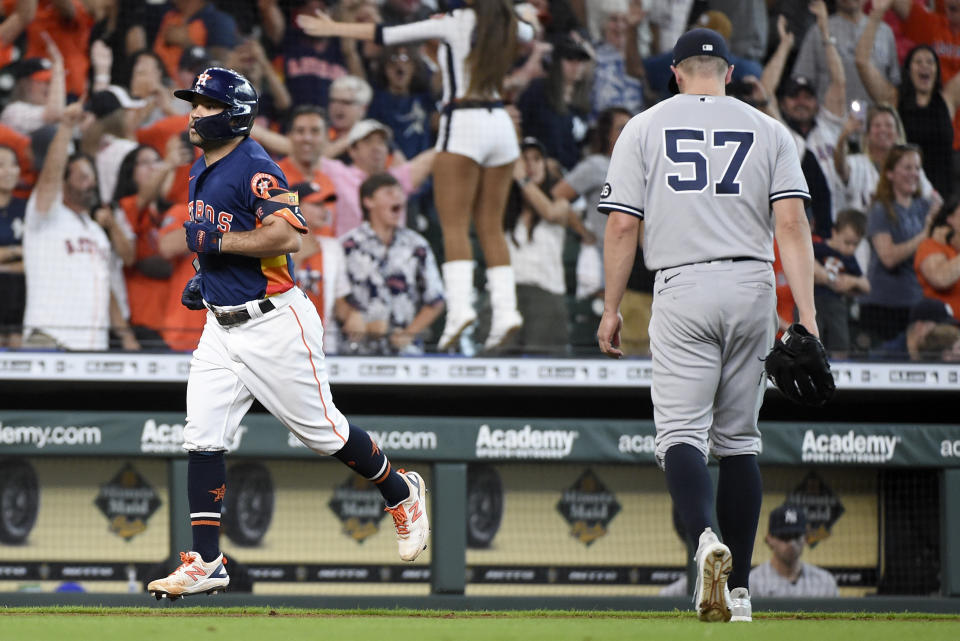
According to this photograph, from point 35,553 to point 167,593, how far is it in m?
4.34

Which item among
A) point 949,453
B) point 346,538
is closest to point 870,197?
point 949,453

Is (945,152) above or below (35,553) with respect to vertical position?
above

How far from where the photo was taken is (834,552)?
26.8 ft

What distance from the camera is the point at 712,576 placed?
3.38 meters

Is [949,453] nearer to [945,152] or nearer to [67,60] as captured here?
[945,152]

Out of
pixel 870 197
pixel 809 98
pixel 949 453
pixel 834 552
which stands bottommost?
pixel 834 552

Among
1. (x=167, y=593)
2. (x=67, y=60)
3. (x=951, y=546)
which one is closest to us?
(x=167, y=593)

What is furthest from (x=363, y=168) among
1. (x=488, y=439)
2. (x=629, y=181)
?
(x=629, y=181)

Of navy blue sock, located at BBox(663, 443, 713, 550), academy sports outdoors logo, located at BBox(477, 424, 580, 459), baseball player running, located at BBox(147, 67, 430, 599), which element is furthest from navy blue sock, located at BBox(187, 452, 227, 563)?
academy sports outdoors logo, located at BBox(477, 424, 580, 459)

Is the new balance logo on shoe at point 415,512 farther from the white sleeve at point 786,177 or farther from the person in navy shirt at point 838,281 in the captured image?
the person in navy shirt at point 838,281

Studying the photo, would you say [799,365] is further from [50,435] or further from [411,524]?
[50,435]

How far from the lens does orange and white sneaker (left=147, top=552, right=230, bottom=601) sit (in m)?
3.92

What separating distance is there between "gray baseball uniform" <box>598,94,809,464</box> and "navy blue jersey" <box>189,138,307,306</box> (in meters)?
1.08

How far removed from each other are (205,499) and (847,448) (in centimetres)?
484
